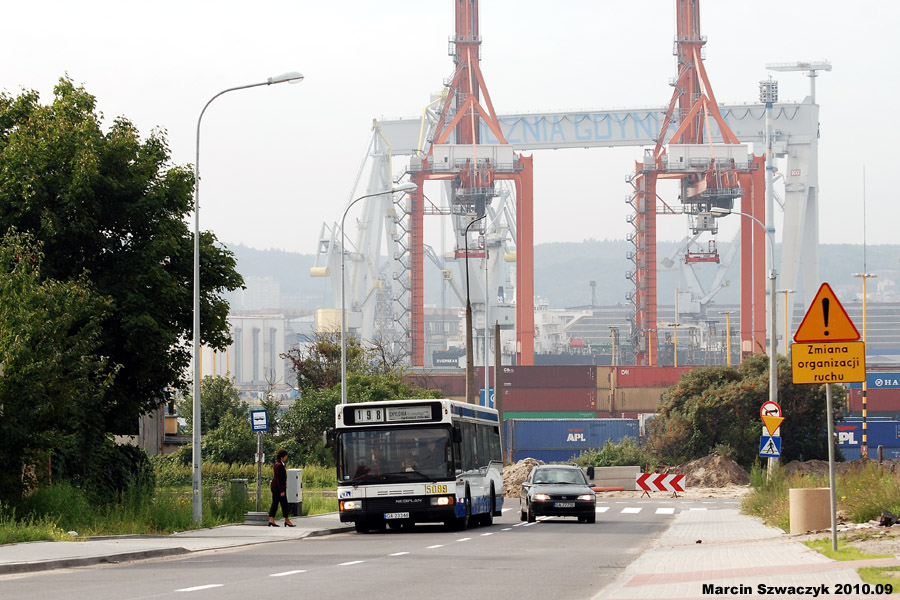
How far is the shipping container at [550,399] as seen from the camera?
280 feet

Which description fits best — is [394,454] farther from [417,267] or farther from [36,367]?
[417,267]

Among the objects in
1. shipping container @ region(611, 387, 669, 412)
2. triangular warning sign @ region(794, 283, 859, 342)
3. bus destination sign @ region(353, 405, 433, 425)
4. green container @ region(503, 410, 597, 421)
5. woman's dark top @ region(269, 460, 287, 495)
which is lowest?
green container @ region(503, 410, 597, 421)

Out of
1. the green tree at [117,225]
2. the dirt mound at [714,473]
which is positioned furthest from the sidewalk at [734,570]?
the dirt mound at [714,473]

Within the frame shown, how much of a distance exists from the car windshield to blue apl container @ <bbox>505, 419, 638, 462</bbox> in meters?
39.6

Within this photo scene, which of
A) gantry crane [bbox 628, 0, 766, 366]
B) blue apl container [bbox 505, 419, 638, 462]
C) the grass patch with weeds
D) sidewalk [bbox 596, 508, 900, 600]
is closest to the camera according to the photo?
sidewalk [bbox 596, 508, 900, 600]

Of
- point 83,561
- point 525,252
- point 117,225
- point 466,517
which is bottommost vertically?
point 466,517

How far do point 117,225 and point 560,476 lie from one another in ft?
36.2

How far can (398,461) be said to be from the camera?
2228 cm

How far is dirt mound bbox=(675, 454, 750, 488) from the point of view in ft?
160

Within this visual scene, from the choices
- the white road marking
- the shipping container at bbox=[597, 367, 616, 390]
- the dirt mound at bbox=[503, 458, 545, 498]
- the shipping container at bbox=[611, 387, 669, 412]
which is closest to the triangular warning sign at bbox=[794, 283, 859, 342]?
the white road marking

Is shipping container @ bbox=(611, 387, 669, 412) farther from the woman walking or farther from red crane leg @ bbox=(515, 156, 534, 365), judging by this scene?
the woman walking

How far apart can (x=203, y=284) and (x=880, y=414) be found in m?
63.3

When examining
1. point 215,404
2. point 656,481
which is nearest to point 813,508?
point 656,481

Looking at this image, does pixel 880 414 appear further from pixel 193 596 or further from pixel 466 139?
pixel 193 596
